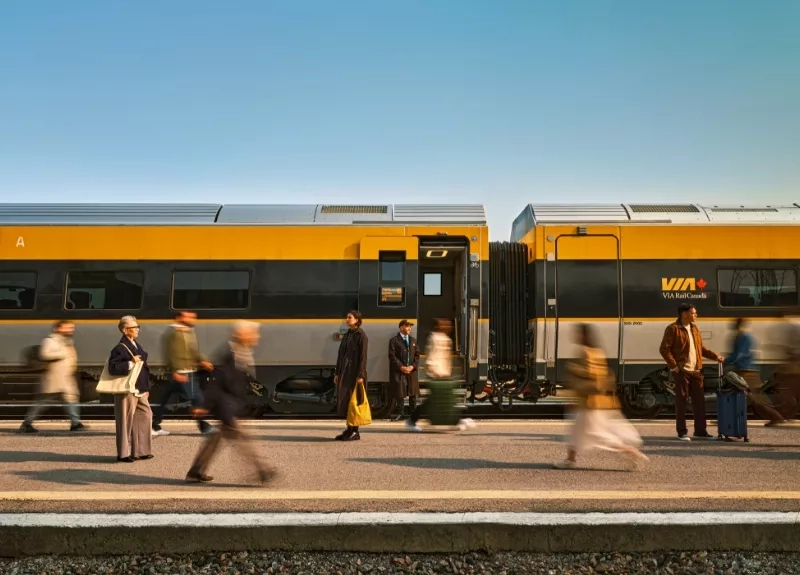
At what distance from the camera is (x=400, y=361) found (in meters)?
11.6

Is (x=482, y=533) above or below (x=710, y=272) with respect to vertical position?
below

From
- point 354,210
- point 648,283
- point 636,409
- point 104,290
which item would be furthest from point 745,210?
point 104,290

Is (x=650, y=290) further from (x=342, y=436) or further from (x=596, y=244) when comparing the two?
(x=342, y=436)

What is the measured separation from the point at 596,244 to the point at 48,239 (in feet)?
32.1

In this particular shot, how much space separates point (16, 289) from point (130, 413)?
605cm

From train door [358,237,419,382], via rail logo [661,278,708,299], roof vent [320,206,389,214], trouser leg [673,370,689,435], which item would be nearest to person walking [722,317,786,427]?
trouser leg [673,370,689,435]

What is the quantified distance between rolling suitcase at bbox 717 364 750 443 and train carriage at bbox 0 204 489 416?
4.33 metres

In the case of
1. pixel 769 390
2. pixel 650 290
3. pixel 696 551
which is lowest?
pixel 696 551

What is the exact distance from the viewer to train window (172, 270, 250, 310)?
1251 centimetres

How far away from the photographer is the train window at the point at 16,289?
12516 mm

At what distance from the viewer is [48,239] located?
496 inches

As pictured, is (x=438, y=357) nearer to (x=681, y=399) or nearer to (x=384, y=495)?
(x=681, y=399)

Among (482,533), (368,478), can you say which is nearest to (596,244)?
(368,478)

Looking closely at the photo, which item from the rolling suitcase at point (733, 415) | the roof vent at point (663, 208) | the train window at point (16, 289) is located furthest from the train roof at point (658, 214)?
the train window at point (16, 289)
